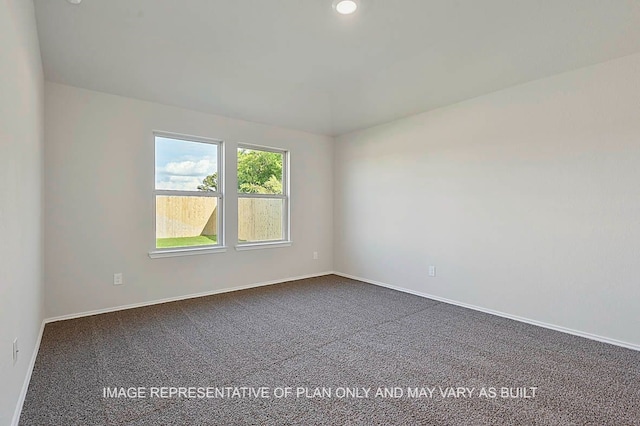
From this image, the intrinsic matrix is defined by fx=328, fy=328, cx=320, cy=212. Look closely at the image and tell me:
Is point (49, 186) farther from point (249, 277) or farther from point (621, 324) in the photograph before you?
point (621, 324)

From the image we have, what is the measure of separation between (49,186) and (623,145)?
5.29 meters

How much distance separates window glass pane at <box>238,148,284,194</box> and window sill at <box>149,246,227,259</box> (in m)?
0.89

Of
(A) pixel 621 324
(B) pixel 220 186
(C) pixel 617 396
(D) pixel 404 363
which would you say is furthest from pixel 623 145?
(B) pixel 220 186

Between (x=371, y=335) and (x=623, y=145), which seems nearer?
(x=623, y=145)

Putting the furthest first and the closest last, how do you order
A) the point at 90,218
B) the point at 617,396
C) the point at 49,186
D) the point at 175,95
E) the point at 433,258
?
1. the point at 433,258
2. the point at 175,95
3. the point at 90,218
4. the point at 49,186
5. the point at 617,396

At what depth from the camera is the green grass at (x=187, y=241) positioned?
4.05 m

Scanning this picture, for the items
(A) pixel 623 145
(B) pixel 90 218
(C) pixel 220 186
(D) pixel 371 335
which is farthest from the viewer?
(C) pixel 220 186

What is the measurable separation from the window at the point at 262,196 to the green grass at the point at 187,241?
0.41 metres

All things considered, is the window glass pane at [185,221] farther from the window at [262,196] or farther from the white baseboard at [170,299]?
the white baseboard at [170,299]

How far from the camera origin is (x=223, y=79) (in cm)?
365

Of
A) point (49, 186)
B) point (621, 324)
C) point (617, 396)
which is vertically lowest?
point (617, 396)

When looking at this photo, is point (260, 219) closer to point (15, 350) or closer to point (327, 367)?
point (327, 367)

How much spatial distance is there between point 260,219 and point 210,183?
92cm

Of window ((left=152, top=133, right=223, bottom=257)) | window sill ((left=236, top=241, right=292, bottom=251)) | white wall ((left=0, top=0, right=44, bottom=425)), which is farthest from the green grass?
white wall ((left=0, top=0, right=44, bottom=425))
